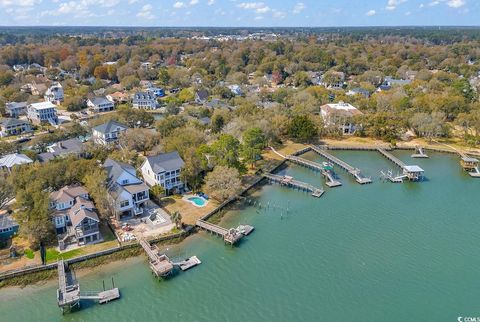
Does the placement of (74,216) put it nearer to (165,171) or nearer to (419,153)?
(165,171)

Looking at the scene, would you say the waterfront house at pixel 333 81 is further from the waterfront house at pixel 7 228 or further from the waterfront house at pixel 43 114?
the waterfront house at pixel 7 228

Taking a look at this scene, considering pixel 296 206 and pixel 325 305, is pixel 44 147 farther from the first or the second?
pixel 325 305

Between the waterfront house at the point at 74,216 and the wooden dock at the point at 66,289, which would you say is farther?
the waterfront house at the point at 74,216

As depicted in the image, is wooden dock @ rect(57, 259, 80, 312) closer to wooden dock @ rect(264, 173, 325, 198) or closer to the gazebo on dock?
wooden dock @ rect(264, 173, 325, 198)

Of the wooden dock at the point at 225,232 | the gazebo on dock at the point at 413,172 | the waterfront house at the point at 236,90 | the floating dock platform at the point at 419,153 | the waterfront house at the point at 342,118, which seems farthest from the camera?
the waterfront house at the point at 236,90

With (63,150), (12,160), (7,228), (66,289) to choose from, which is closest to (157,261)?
(66,289)

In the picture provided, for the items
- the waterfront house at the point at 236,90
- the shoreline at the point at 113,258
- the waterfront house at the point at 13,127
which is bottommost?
the shoreline at the point at 113,258

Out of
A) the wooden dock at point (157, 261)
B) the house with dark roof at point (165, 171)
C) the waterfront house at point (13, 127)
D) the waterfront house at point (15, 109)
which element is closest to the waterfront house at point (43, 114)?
the waterfront house at point (13, 127)
